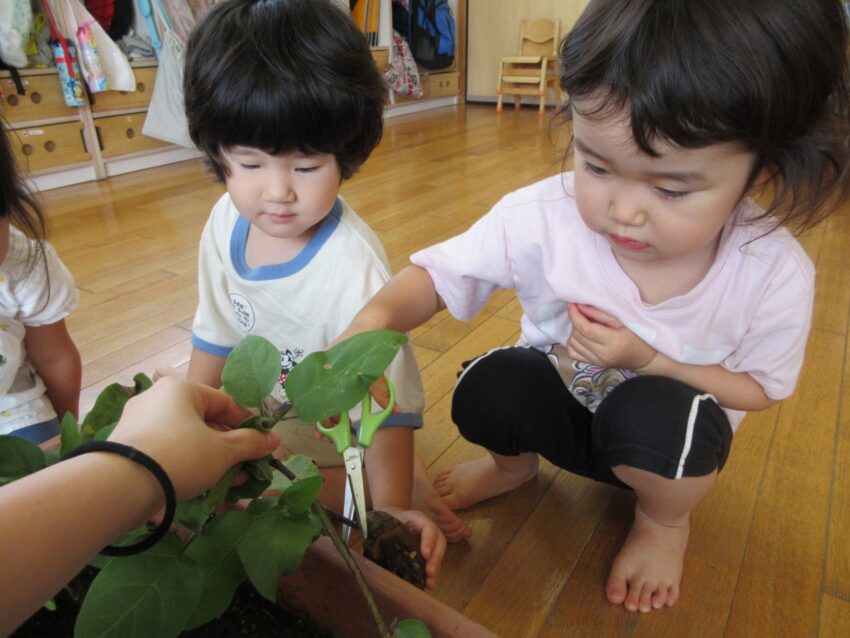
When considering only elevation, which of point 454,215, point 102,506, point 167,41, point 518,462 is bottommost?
point 454,215

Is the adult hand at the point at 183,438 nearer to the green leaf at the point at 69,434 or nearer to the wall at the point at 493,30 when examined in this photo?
the green leaf at the point at 69,434

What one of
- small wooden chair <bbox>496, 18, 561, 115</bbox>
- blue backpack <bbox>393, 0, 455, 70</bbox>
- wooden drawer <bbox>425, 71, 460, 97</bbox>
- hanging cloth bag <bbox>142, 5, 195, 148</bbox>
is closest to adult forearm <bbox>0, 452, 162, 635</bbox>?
hanging cloth bag <bbox>142, 5, 195, 148</bbox>

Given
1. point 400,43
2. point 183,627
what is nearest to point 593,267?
point 183,627

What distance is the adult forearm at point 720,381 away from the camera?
697 mm

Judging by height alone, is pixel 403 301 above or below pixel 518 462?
above

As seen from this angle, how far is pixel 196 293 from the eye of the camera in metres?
1.54

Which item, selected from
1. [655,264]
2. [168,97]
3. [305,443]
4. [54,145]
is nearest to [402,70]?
[168,97]

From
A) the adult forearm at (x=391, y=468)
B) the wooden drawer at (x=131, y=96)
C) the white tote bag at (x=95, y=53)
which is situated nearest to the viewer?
the adult forearm at (x=391, y=468)

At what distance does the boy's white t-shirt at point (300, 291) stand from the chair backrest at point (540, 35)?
4.02m

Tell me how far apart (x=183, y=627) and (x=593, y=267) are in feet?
1.80

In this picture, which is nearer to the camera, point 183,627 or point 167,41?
point 183,627

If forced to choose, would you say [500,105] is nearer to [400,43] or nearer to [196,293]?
[400,43]

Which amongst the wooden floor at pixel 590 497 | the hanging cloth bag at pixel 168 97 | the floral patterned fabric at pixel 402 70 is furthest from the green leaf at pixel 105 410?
the floral patterned fabric at pixel 402 70

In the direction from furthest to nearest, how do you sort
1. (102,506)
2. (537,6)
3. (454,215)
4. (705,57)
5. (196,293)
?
1. (537,6)
2. (454,215)
3. (196,293)
4. (705,57)
5. (102,506)
